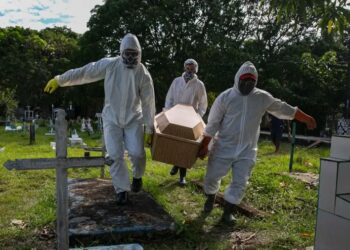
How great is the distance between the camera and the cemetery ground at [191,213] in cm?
488

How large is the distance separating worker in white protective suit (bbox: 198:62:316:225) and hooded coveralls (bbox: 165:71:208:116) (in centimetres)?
194

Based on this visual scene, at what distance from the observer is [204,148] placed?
17.9 feet

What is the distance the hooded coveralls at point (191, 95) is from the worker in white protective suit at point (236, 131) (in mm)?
1936

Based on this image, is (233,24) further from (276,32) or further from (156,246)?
(156,246)

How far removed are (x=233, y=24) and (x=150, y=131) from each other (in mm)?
20372

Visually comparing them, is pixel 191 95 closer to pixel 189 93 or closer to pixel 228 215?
pixel 189 93

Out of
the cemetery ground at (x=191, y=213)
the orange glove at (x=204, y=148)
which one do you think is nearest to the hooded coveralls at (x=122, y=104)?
the orange glove at (x=204, y=148)

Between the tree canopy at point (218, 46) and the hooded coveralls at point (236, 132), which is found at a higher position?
the tree canopy at point (218, 46)

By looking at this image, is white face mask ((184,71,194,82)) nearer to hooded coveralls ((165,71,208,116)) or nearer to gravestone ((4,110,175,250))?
hooded coveralls ((165,71,208,116))

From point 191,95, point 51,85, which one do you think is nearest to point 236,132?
point 191,95

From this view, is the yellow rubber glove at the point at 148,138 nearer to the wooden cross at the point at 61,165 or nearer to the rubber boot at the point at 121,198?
the rubber boot at the point at 121,198

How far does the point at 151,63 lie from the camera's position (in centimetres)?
2445

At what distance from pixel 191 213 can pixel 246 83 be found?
186 centimetres

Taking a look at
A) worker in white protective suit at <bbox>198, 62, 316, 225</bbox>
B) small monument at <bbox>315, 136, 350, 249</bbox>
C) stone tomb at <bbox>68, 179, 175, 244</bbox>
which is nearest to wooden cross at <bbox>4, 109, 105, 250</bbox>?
stone tomb at <bbox>68, 179, 175, 244</bbox>
